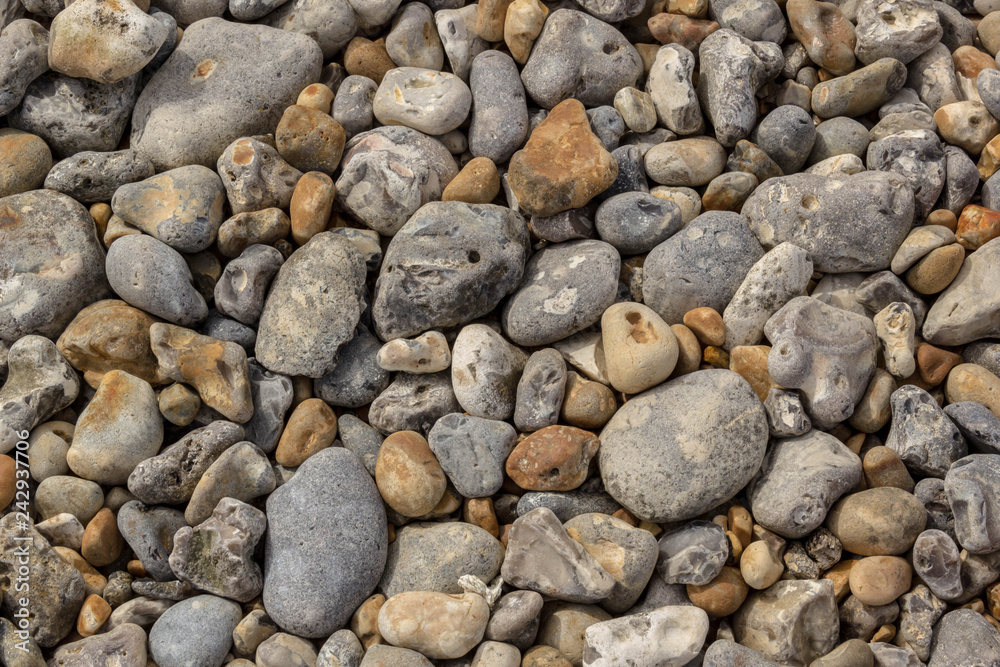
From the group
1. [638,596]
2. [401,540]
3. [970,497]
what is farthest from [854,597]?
[401,540]

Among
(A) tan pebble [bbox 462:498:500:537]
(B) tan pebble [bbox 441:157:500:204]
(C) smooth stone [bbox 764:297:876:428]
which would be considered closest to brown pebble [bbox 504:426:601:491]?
(A) tan pebble [bbox 462:498:500:537]

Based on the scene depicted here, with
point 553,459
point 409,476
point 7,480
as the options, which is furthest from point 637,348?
point 7,480

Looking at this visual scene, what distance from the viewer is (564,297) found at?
119 inches

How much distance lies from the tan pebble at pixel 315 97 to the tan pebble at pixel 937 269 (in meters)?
2.64

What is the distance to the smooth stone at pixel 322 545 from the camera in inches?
104

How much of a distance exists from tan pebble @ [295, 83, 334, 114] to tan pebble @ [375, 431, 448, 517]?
158 centimetres

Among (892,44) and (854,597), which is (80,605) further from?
(892,44)

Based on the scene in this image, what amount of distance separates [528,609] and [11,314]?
7.65 feet

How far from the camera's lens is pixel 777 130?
328 cm

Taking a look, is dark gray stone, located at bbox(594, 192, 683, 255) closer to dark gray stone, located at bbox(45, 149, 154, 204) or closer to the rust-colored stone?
the rust-colored stone

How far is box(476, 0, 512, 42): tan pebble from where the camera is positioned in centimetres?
343

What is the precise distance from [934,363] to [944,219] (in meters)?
0.64

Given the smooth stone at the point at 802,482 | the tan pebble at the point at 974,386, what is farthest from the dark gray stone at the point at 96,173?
the tan pebble at the point at 974,386

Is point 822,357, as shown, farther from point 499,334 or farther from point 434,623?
point 434,623
